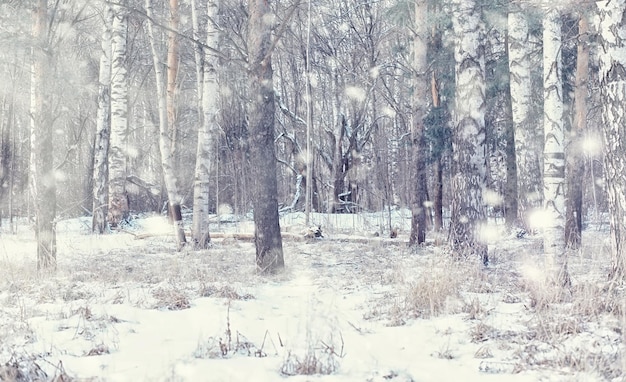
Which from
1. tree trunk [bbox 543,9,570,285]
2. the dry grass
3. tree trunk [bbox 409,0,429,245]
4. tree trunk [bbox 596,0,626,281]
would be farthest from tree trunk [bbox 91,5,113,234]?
tree trunk [bbox 596,0,626,281]

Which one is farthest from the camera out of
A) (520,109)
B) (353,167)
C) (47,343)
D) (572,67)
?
(353,167)

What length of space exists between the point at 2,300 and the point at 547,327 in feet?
16.7

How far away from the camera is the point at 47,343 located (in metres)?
3.98

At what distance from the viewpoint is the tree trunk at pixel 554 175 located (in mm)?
6048

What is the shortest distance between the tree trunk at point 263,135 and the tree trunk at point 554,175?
3.52 m

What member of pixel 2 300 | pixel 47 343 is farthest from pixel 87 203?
pixel 47 343

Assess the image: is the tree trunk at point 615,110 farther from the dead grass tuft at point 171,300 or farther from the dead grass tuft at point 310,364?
the dead grass tuft at point 171,300

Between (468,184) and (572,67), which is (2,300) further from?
(572,67)

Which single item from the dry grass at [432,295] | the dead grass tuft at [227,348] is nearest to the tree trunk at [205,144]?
the dry grass at [432,295]

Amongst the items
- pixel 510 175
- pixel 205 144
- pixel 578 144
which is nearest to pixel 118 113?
pixel 205 144

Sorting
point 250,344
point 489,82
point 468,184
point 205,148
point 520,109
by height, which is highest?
point 489,82

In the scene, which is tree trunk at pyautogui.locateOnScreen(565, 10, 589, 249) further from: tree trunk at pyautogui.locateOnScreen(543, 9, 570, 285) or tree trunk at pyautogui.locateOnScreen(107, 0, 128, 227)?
tree trunk at pyautogui.locateOnScreen(107, 0, 128, 227)

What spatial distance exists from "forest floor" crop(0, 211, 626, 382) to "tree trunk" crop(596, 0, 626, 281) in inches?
24.9

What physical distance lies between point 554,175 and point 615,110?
0.93 meters
